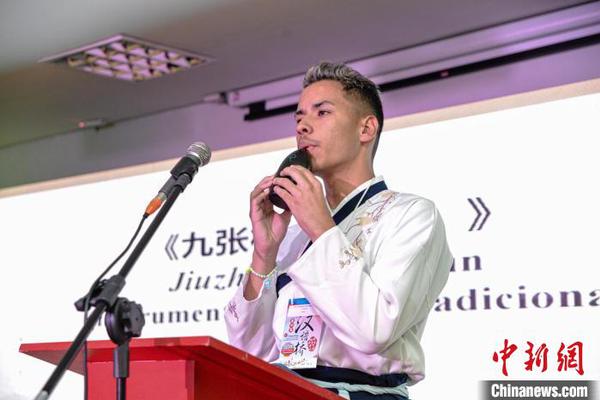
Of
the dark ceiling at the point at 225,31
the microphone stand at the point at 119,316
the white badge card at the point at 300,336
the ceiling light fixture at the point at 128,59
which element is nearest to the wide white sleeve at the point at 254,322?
the white badge card at the point at 300,336

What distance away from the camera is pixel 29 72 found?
216 inches

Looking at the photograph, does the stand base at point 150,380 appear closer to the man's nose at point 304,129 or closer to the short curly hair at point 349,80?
the man's nose at point 304,129

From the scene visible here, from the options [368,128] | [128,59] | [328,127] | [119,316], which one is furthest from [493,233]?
[128,59]

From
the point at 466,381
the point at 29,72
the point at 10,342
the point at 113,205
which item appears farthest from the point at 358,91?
the point at 29,72

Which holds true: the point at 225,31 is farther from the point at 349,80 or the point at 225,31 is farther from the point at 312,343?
the point at 312,343

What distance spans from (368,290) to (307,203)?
226 millimetres

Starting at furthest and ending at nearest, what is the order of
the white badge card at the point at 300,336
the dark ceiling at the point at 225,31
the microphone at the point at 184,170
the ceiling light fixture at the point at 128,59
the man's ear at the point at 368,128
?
the ceiling light fixture at the point at 128,59
the dark ceiling at the point at 225,31
the man's ear at the point at 368,128
the white badge card at the point at 300,336
the microphone at the point at 184,170

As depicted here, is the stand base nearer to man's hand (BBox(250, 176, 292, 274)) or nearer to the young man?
the young man

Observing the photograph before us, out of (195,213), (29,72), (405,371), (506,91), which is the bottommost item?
(405,371)

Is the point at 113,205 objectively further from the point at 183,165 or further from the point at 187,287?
the point at 183,165

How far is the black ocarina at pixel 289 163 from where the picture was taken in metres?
2.12

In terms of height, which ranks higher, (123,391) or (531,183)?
(531,183)

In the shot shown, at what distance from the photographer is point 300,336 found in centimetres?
211

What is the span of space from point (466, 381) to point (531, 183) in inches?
27.6
